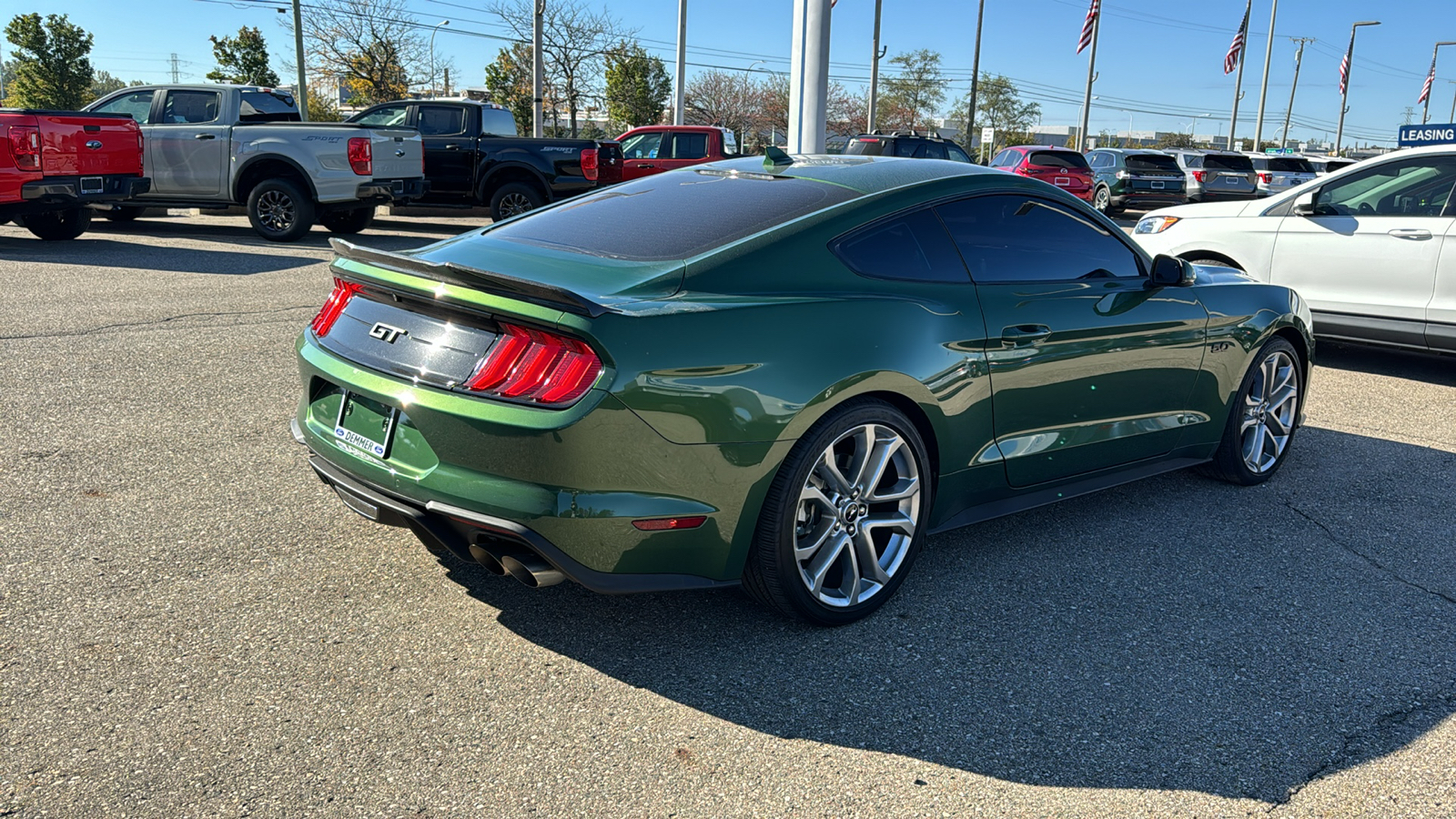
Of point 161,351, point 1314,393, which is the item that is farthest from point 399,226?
point 1314,393

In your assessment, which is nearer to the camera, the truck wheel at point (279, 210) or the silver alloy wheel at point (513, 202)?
the truck wheel at point (279, 210)

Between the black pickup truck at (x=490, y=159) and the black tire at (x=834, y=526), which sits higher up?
the black pickup truck at (x=490, y=159)

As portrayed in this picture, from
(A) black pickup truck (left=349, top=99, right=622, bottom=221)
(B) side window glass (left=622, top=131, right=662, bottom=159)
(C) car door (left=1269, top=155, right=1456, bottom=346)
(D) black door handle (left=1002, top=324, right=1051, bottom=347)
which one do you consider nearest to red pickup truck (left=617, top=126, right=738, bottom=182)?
(B) side window glass (left=622, top=131, right=662, bottom=159)

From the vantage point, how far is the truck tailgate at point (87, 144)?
1193cm

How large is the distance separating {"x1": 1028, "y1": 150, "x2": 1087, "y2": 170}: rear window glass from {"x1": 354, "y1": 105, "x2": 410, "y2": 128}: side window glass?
13.3 meters

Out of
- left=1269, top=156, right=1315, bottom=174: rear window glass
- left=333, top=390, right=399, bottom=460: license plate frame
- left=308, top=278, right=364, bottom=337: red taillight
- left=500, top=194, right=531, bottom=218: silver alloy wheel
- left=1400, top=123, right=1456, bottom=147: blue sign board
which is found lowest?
left=333, top=390, right=399, bottom=460: license plate frame

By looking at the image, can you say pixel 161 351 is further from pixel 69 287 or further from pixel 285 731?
pixel 285 731

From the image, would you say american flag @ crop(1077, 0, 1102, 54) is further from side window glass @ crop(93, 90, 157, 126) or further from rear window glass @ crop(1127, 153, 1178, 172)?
side window glass @ crop(93, 90, 157, 126)

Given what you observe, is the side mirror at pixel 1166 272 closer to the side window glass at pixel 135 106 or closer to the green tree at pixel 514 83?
the side window glass at pixel 135 106

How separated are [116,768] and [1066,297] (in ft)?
11.3

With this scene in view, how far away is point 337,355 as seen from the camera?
3.50m

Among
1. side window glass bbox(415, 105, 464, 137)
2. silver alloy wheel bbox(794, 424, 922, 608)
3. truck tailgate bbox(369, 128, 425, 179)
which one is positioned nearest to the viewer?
silver alloy wheel bbox(794, 424, 922, 608)

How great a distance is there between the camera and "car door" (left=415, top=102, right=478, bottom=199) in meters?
15.8

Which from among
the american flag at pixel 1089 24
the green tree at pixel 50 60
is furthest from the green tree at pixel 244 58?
the american flag at pixel 1089 24
